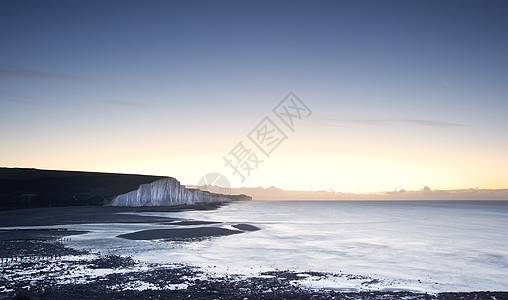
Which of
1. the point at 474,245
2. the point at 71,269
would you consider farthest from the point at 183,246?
the point at 474,245

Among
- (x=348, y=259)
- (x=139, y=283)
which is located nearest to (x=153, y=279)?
(x=139, y=283)

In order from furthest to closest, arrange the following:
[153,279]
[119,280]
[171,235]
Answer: [171,235]
[153,279]
[119,280]

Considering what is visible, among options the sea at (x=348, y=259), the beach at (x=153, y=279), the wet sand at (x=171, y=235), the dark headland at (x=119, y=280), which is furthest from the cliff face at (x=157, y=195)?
the beach at (x=153, y=279)

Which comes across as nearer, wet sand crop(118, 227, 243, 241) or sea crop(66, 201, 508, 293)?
sea crop(66, 201, 508, 293)

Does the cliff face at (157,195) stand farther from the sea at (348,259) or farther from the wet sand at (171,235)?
the sea at (348,259)

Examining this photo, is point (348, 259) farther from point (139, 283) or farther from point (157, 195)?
point (157, 195)

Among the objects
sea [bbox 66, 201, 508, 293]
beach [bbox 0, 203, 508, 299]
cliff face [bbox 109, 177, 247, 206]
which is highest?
cliff face [bbox 109, 177, 247, 206]

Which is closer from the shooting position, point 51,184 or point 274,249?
point 274,249

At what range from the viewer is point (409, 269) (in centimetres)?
2055

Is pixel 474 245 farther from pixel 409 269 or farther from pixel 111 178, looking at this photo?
pixel 111 178

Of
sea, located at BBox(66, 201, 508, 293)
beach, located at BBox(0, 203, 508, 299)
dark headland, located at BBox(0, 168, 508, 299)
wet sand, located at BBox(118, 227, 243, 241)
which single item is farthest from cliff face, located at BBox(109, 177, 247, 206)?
beach, located at BBox(0, 203, 508, 299)

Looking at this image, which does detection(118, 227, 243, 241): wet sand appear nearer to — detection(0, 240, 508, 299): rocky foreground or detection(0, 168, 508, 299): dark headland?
detection(0, 168, 508, 299): dark headland

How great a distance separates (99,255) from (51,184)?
257 feet

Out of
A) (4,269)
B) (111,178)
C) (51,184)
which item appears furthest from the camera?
(111,178)
